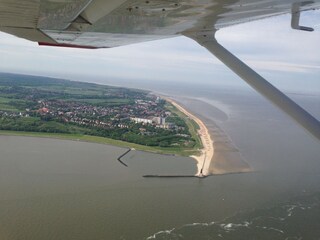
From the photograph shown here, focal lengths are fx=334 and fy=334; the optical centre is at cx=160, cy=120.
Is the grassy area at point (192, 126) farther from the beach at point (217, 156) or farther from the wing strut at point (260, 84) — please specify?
the wing strut at point (260, 84)

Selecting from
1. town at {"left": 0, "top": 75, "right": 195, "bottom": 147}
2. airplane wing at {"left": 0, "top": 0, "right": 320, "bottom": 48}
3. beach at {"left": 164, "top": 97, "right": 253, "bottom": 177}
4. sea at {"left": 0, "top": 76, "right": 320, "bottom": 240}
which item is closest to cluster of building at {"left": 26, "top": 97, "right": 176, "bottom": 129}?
town at {"left": 0, "top": 75, "right": 195, "bottom": 147}

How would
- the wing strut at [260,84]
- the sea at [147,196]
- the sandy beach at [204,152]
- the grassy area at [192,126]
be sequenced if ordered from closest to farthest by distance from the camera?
the wing strut at [260,84]
the sea at [147,196]
the sandy beach at [204,152]
the grassy area at [192,126]

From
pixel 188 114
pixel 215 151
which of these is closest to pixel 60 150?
pixel 215 151

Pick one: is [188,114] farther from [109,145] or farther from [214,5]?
[214,5]

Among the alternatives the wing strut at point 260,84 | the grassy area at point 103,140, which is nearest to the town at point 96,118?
the grassy area at point 103,140

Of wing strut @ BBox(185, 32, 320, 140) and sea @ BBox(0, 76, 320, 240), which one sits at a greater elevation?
wing strut @ BBox(185, 32, 320, 140)

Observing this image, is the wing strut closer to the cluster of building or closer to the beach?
the beach

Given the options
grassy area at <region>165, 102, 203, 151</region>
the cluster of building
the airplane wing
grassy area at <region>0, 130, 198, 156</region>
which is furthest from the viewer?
the cluster of building
